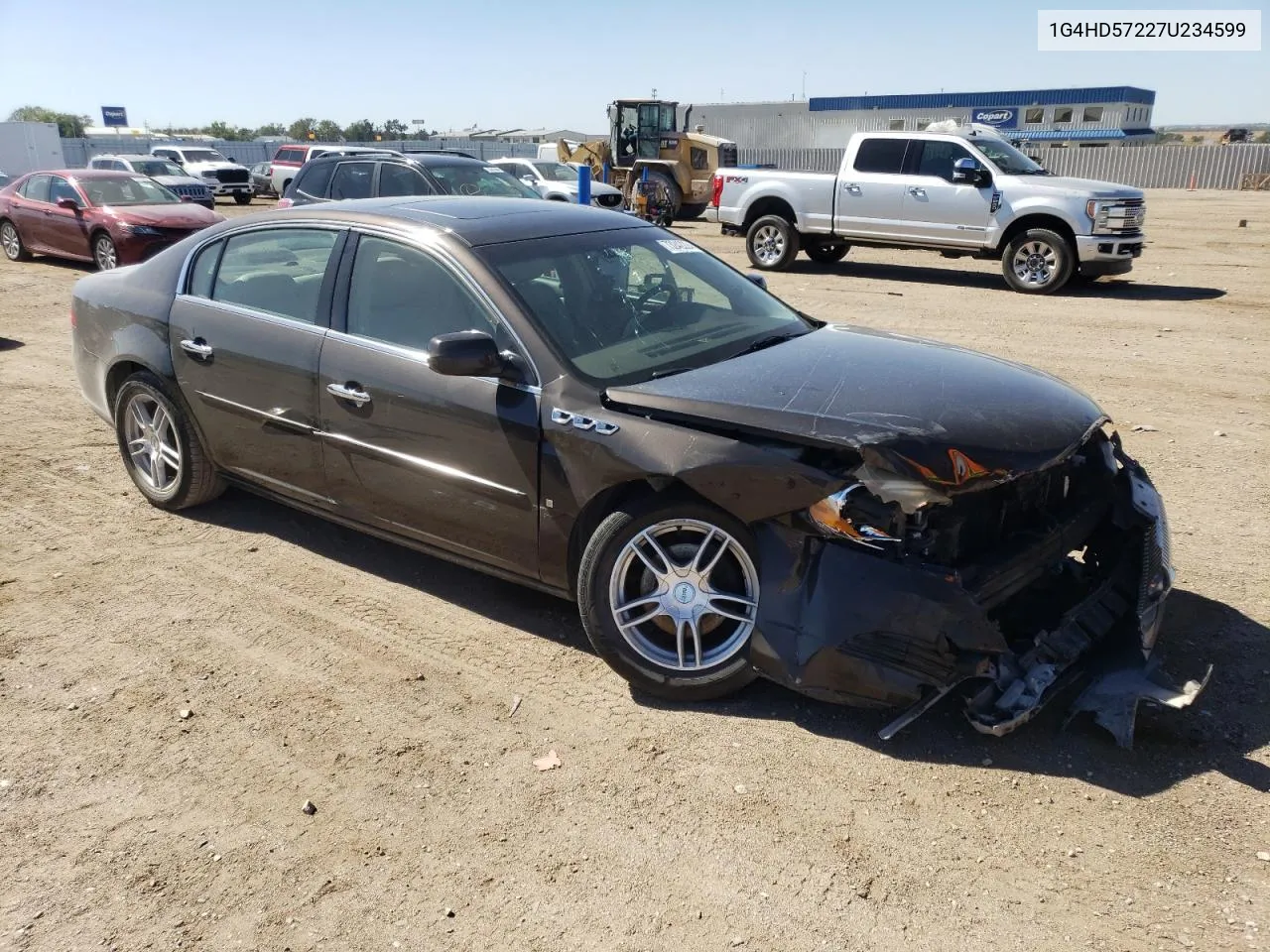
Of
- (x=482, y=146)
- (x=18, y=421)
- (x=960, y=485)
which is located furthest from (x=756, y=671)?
(x=482, y=146)

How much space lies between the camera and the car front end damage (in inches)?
124

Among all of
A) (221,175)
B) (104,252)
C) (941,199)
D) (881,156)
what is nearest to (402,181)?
(104,252)

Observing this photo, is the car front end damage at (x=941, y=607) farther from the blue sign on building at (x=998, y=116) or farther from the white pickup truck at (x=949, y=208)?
the blue sign on building at (x=998, y=116)

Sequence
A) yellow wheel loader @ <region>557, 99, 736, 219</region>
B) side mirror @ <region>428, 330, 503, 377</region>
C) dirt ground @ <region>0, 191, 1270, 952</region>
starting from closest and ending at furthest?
dirt ground @ <region>0, 191, 1270, 952</region> < side mirror @ <region>428, 330, 503, 377</region> < yellow wheel loader @ <region>557, 99, 736, 219</region>

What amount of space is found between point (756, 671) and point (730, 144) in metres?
24.9

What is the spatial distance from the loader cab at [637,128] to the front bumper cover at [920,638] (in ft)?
80.9

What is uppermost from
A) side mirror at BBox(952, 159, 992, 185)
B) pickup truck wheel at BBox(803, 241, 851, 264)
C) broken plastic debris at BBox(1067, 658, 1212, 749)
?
side mirror at BBox(952, 159, 992, 185)

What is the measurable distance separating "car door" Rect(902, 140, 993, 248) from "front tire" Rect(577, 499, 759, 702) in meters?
11.9

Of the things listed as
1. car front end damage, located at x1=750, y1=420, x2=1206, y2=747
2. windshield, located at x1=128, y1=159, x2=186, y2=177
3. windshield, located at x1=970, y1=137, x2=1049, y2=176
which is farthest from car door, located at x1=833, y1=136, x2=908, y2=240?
windshield, located at x1=128, y1=159, x2=186, y2=177

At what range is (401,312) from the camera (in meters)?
4.30

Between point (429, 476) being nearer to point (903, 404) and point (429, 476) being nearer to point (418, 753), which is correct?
point (418, 753)

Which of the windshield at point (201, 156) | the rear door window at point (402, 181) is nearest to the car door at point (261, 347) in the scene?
the rear door window at point (402, 181)

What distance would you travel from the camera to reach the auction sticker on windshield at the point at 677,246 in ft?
16.0

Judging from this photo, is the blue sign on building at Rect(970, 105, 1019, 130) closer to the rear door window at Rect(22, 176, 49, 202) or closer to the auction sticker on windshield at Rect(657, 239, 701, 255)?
the rear door window at Rect(22, 176, 49, 202)
